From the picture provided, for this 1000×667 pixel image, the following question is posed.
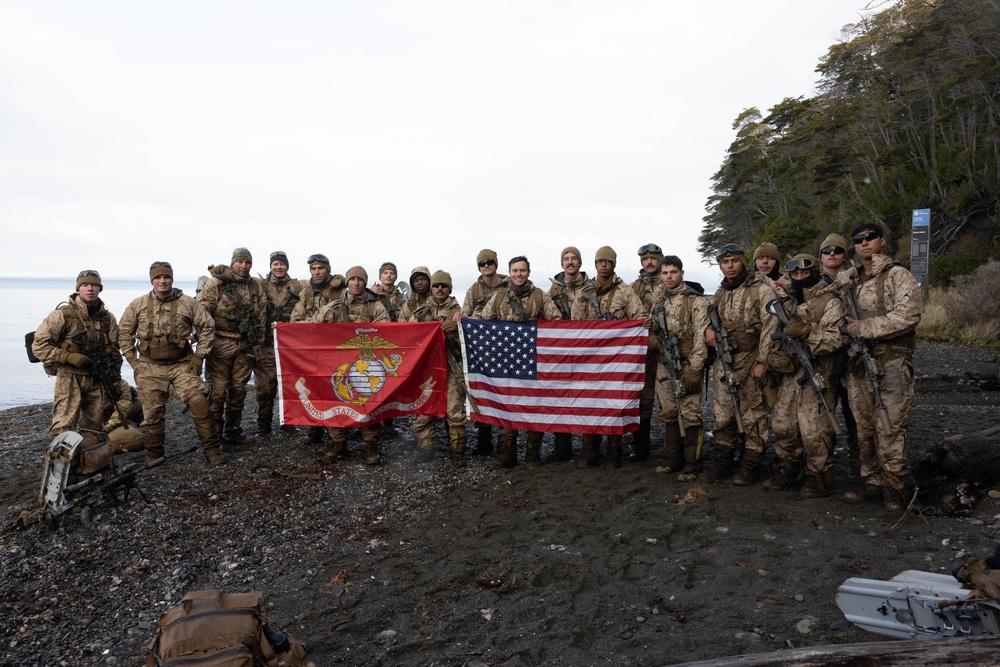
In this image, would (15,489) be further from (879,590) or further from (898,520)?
(898,520)

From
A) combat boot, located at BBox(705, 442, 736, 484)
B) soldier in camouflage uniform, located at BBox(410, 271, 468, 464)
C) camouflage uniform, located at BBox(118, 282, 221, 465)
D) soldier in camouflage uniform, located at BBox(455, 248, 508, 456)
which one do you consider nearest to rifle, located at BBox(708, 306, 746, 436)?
combat boot, located at BBox(705, 442, 736, 484)

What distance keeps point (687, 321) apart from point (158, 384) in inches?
265

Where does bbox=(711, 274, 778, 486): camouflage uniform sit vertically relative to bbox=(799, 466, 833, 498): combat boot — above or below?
above

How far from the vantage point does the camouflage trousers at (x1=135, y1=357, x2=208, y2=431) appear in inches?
319

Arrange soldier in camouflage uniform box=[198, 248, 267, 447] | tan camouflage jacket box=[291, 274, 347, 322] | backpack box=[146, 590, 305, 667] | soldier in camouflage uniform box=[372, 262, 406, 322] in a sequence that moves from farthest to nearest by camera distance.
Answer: soldier in camouflage uniform box=[372, 262, 406, 322]
tan camouflage jacket box=[291, 274, 347, 322]
soldier in camouflage uniform box=[198, 248, 267, 447]
backpack box=[146, 590, 305, 667]

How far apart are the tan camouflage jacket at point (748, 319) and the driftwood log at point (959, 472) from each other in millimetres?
1848

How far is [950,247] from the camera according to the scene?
2578 cm

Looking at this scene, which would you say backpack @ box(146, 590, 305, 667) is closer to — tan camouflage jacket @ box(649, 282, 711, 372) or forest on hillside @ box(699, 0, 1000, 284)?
tan camouflage jacket @ box(649, 282, 711, 372)

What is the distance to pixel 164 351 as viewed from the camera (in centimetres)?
808

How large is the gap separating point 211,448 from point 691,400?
627 cm

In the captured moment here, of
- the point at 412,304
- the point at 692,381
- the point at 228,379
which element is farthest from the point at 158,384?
the point at 692,381

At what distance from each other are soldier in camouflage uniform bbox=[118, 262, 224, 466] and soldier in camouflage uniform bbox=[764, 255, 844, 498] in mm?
7017

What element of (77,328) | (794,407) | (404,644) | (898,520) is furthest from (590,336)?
(77,328)

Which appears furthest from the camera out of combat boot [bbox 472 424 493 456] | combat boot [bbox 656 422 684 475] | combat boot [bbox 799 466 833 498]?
combat boot [bbox 472 424 493 456]
